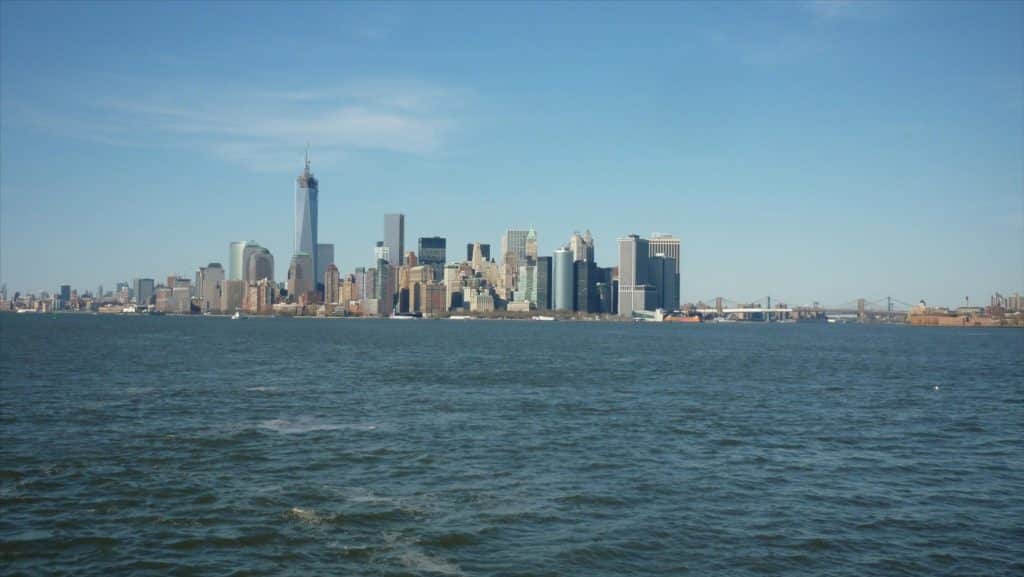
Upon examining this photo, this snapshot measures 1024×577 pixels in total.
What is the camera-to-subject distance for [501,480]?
31.6 m

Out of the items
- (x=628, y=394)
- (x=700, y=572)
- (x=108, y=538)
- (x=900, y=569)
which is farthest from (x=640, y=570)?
(x=628, y=394)

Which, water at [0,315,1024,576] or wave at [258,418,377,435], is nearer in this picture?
water at [0,315,1024,576]

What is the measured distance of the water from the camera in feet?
75.3

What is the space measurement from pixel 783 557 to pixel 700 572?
300cm

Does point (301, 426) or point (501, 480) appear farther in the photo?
point (301, 426)

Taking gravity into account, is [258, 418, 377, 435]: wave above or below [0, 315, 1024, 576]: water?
above

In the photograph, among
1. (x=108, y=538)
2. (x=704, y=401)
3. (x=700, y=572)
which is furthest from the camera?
(x=704, y=401)

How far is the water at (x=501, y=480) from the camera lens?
22.9m

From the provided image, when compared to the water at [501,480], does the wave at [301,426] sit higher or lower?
higher

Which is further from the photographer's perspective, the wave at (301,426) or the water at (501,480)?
the wave at (301,426)

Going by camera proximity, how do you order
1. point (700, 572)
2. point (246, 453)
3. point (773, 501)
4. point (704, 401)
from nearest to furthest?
1. point (700, 572)
2. point (773, 501)
3. point (246, 453)
4. point (704, 401)

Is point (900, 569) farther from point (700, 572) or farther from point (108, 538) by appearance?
point (108, 538)

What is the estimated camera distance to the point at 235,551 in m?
22.9

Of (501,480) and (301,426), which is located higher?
(301,426)
